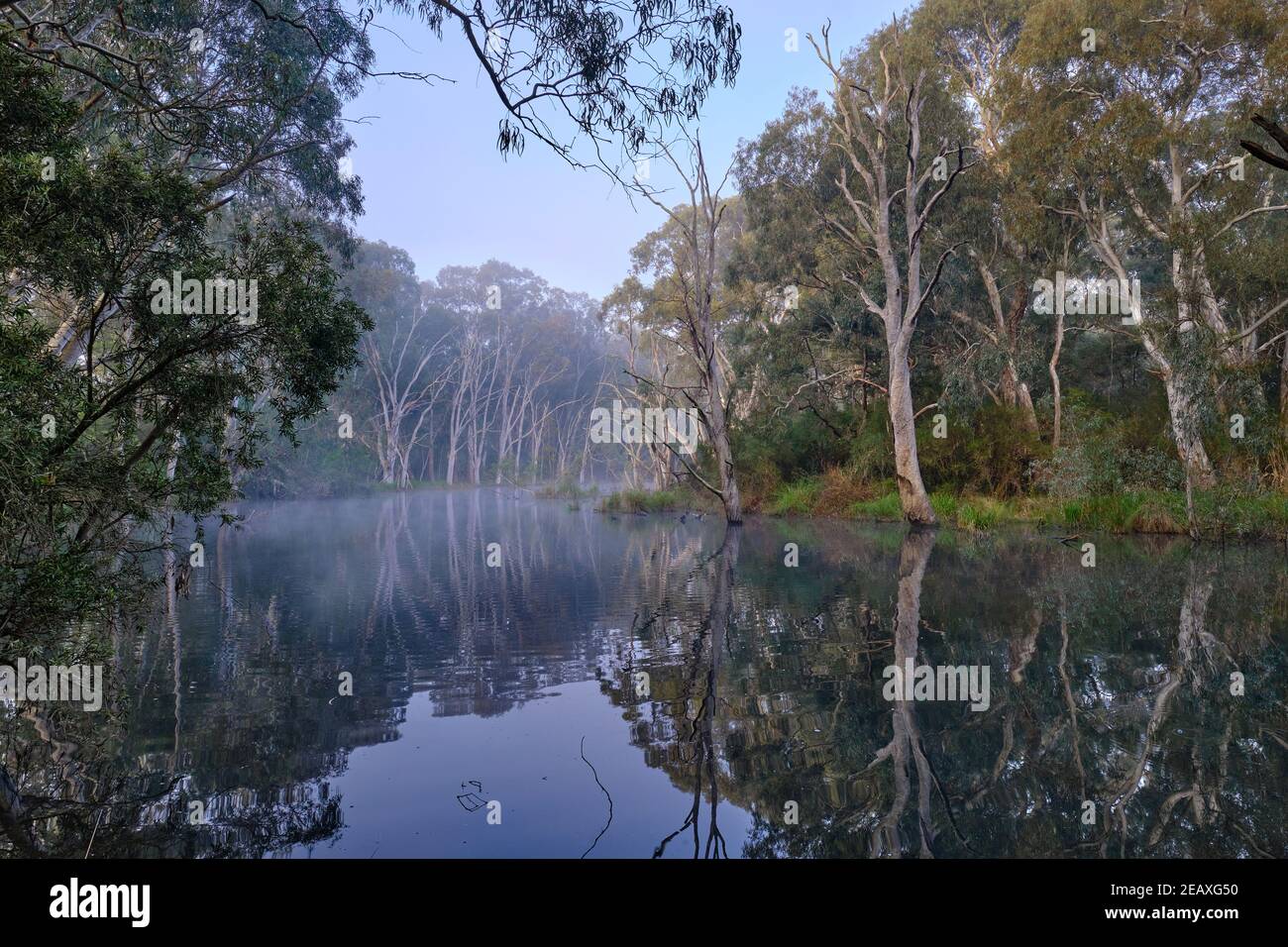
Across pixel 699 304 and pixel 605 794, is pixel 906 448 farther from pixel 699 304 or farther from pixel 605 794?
pixel 605 794

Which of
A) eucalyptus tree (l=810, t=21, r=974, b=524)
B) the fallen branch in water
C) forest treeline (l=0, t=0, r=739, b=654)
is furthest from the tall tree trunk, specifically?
the fallen branch in water

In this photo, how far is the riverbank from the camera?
14.1 m

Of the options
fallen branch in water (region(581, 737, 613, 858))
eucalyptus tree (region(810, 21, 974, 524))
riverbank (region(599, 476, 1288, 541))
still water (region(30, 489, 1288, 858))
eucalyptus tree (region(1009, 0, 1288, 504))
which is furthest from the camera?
eucalyptus tree (region(810, 21, 974, 524))

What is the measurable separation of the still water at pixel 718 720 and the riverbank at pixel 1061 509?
342 cm

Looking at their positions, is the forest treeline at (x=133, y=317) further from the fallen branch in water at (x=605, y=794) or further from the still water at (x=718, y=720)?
the fallen branch in water at (x=605, y=794)

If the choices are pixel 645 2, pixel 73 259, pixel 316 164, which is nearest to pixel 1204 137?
pixel 645 2

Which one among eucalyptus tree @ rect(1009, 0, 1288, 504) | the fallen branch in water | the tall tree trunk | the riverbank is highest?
eucalyptus tree @ rect(1009, 0, 1288, 504)

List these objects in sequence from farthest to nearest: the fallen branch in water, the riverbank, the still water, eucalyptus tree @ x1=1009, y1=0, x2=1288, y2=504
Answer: eucalyptus tree @ x1=1009, y1=0, x2=1288, y2=504
the riverbank
the still water
the fallen branch in water

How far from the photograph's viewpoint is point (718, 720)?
5383 mm

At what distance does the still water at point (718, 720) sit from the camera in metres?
3.78

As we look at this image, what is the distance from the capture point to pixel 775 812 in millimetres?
3928

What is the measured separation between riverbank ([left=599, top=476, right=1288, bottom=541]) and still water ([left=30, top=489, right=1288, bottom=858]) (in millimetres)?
3419

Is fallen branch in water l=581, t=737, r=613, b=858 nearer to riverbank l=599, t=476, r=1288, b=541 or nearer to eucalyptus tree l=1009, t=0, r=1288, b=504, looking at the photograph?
riverbank l=599, t=476, r=1288, b=541

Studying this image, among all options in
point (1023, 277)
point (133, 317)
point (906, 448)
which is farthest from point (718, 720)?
point (1023, 277)
